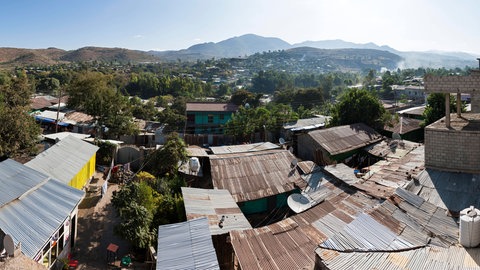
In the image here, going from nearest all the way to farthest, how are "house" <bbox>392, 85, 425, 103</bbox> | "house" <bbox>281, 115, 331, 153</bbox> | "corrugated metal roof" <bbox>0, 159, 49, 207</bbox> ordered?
"corrugated metal roof" <bbox>0, 159, 49, 207</bbox> < "house" <bbox>281, 115, 331, 153</bbox> < "house" <bbox>392, 85, 425, 103</bbox>

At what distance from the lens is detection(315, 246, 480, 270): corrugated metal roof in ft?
21.5

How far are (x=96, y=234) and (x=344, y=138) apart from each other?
1642 cm

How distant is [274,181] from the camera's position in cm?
1714

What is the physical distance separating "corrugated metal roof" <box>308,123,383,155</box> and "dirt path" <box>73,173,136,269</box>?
A: 12.9m

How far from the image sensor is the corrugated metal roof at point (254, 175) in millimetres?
16125

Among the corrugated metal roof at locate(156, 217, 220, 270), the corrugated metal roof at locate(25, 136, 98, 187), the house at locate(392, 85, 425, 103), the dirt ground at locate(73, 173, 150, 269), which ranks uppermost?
the house at locate(392, 85, 425, 103)

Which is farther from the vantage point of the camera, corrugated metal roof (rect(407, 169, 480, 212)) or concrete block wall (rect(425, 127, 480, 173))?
concrete block wall (rect(425, 127, 480, 173))

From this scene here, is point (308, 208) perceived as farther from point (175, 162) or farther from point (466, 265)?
point (175, 162)

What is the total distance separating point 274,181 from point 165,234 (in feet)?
27.3

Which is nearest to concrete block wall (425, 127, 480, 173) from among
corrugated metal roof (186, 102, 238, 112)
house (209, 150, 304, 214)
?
house (209, 150, 304, 214)

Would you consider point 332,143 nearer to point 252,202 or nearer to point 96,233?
point 252,202

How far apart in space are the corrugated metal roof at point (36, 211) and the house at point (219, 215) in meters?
3.99

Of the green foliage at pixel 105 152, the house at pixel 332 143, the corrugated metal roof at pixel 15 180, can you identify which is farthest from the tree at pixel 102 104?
the corrugated metal roof at pixel 15 180

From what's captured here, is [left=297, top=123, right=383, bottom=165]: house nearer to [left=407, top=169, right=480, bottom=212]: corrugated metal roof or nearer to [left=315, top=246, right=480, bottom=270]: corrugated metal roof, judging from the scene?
[left=407, top=169, right=480, bottom=212]: corrugated metal roof
